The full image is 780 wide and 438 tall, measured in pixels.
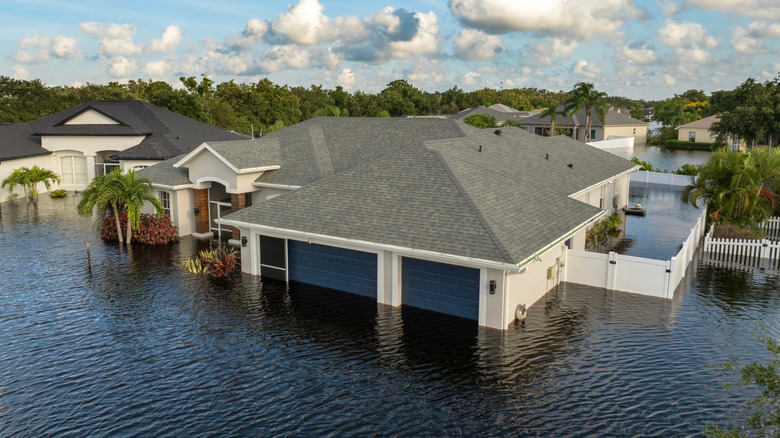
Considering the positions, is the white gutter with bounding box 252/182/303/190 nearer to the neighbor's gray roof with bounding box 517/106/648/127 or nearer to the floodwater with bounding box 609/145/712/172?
the floodwater with bounding box 609/145/712/172

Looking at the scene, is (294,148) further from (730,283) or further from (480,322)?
(730,283)

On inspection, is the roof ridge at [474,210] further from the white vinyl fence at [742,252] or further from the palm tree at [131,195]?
the palm tree at [131,195]

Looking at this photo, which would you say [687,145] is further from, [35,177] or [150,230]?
[35,177]

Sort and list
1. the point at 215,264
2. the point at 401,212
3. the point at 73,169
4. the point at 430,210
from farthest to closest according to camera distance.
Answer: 1. the point at 73,169
2. the point at 215,264
3. the point at 401,212
4. the point at 430,210

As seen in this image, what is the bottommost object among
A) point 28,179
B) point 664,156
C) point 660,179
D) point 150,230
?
point 150,230

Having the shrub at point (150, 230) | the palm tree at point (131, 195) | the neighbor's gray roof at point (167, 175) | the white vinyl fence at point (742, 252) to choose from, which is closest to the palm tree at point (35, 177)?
the neighbor's gray roof at point (167, 175)

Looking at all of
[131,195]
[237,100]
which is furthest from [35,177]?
[237,100]
